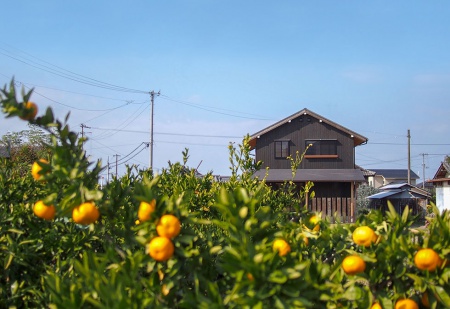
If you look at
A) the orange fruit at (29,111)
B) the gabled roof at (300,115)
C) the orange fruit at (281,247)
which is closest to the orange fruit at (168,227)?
the orange fruit at (281,247)

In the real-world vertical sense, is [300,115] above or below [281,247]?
above

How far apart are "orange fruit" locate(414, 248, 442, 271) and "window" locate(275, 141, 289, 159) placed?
28765mm

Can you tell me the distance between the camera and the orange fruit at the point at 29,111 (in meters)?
1.87

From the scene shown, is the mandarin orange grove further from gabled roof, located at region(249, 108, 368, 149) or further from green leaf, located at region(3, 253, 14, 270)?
gabled roof, located at region(249, 108, 368, 149)

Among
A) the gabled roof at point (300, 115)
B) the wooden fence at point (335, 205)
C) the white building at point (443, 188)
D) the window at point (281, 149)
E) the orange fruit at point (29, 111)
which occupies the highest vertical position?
the gabled roof at point (300, 115)

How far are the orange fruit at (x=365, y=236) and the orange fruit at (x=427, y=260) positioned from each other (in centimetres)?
19

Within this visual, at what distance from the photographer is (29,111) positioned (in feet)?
6.16

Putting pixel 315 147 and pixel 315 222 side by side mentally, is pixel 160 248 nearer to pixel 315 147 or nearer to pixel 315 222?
pixel 315 222

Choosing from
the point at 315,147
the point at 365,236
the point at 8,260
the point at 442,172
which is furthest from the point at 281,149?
the point at 365,236

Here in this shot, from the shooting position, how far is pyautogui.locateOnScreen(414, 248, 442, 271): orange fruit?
6.01 ft

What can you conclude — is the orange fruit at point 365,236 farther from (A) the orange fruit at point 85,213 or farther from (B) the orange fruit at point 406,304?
(A) the orange fruit at point 85,213

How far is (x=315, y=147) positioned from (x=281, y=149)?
213cm

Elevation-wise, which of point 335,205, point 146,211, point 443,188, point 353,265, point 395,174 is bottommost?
point 335,205

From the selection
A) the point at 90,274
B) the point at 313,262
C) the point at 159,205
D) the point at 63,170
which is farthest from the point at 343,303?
the point at 63,170
